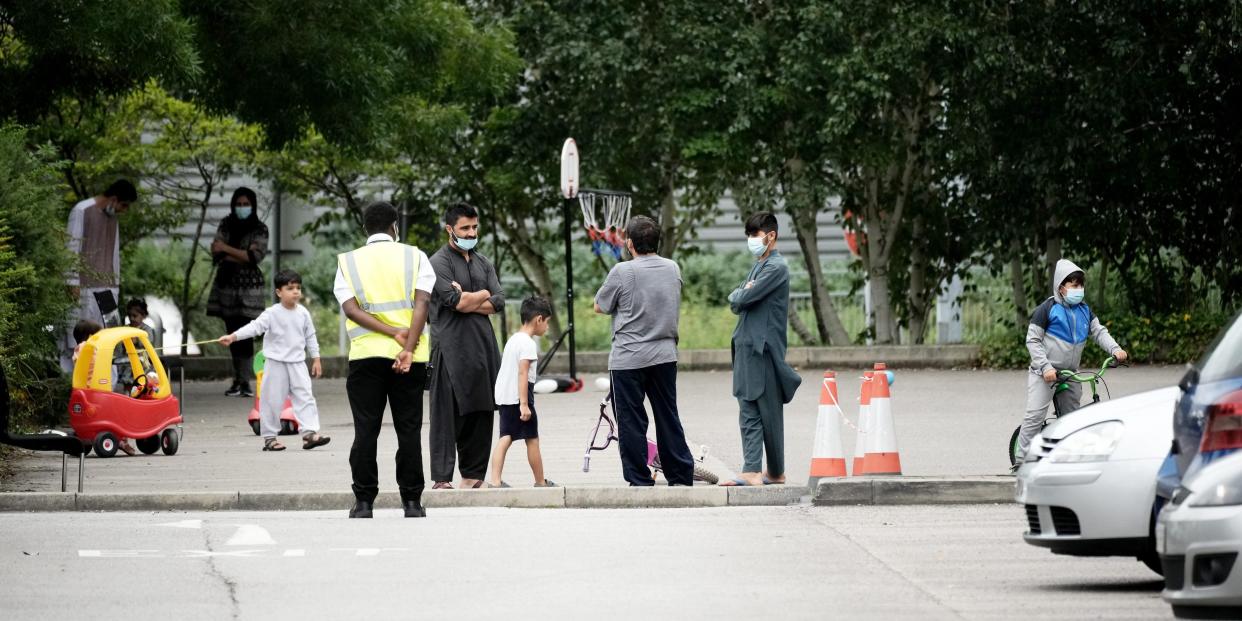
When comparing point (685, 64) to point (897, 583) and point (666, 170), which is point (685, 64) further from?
point (897, 583)

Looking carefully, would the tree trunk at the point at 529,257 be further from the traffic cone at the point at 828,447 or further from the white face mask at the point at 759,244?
the traffic cone at the point at 828,447

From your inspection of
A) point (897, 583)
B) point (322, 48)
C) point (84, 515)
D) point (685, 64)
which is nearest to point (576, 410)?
point (322, 48)

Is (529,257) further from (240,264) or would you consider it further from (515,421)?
(515,421)

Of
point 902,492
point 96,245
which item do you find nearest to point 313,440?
point 96,245

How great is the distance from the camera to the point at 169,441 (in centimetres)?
1587

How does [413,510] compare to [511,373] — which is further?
[511,373]

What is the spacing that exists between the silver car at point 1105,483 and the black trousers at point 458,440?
453cm

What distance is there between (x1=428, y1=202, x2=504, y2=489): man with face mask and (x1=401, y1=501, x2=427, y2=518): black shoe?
75 cm

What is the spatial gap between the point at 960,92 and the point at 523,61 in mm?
5027

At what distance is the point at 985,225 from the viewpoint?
2469 cm

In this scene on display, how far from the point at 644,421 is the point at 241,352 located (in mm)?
9586

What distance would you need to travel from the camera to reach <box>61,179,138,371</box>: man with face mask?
19.2m

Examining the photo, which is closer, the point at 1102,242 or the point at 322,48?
the point at 322,48

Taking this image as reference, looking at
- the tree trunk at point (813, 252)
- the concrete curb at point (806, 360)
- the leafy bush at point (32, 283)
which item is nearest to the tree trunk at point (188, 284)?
the concrete curb at point (806, 360)
